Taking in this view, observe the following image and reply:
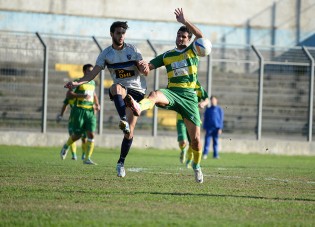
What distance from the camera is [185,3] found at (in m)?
38.3

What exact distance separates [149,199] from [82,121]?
31.8 feet

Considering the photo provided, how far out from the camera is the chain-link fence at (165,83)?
26953 millimetres

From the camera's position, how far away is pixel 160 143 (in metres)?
28.3

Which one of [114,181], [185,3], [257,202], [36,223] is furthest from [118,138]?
[36,223]

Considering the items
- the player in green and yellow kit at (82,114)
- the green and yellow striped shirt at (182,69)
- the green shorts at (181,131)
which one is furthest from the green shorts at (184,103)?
the player in green and yellow kit at (82,114)

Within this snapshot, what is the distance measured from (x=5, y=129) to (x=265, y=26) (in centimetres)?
1578

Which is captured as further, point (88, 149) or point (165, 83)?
point (165, 83)

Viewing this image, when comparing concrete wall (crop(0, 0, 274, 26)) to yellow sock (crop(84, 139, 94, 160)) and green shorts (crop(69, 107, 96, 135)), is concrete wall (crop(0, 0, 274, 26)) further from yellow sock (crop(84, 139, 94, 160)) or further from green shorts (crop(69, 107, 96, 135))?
yellow sock (crop(84, 139, 94, 160))

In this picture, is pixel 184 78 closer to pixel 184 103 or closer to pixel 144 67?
pixel 184 103

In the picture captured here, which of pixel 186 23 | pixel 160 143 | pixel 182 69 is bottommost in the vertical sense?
pixel 160 143

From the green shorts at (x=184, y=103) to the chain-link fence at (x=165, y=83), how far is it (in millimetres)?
13997

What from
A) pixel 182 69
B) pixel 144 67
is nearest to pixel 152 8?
pixel 144 67

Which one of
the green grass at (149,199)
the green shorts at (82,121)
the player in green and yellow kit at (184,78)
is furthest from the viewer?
the green shorts at (82,121)

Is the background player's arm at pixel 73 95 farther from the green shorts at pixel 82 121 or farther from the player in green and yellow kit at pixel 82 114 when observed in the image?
the green shorts at pixel 82 121
